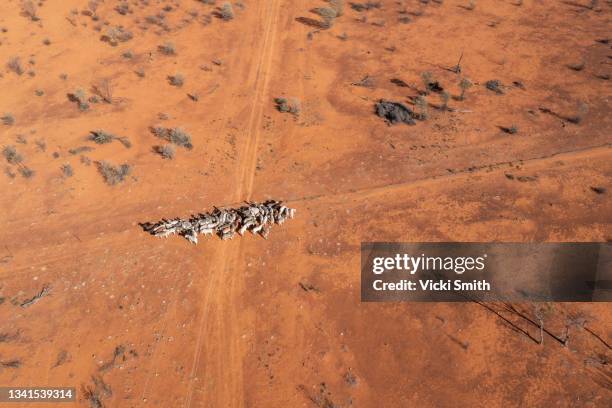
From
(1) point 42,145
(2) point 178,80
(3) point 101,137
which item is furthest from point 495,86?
(1) point 42,145

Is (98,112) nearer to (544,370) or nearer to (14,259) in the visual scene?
(14,259)

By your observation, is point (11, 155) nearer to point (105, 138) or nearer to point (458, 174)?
point (105, 138)

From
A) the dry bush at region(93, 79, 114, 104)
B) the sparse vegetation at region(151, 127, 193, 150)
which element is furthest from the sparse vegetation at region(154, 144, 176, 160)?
the dry bush at region(93, 79, 114, 104)

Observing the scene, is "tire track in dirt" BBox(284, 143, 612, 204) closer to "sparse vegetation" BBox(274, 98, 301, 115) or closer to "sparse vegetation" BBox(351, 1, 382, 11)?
"sparse vegetation" BBox(274, 98, 301, 115)

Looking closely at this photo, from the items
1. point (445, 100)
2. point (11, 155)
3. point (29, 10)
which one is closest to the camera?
point (11, 155)

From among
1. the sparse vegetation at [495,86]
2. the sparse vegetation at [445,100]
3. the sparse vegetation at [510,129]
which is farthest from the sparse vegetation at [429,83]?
the sparse vegetation at [510,129]

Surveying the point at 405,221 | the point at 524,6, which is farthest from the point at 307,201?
the point at 524,6
